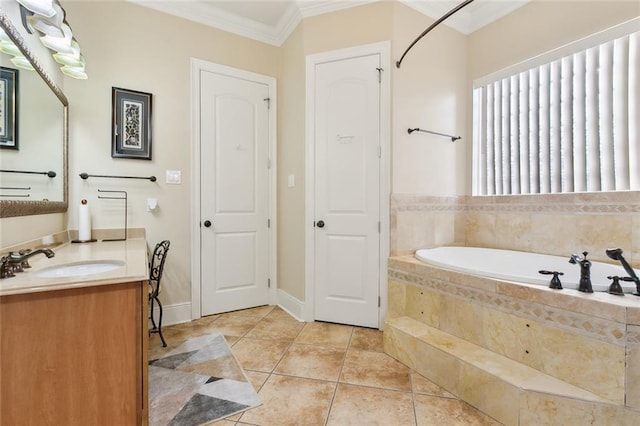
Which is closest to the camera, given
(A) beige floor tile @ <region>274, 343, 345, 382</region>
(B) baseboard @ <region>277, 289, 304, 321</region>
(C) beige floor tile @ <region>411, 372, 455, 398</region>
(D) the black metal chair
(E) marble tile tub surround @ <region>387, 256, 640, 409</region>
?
(E) marble tile tub surround @ <region>387, 256, 640, 409</region>

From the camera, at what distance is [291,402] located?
1460mm

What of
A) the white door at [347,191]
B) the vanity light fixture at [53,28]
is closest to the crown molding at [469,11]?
the white door at [347,191]

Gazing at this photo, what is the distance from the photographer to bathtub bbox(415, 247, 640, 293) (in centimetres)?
177

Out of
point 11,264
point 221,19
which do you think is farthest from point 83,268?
point 221,19

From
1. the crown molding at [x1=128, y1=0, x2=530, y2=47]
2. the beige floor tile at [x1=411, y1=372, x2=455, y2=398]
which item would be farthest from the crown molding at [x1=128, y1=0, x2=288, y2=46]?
the beige floor tile at [x1=411, y1=372, x2=455, y2=398]

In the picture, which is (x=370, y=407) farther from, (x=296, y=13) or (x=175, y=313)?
(x=296, y=13)

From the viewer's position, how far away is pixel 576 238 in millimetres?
2100

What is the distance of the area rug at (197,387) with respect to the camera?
1375 millimetres

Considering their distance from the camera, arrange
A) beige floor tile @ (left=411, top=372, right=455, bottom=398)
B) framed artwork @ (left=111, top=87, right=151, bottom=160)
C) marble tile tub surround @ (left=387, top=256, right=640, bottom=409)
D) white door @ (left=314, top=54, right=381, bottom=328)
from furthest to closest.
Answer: white door @ (left=314, top=54, right=381, bottom=328) → framed artwork @ (left=111, top=87, right=151, bottom=160) → beige floor tile @ (left=411, top=372, right=455, bottom=398) → marble tile tub surround @ (left=387, top=256, right=640, bottom=409)

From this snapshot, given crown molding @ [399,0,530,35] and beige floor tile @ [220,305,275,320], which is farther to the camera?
beige floor tile @ [220,305,275,320]

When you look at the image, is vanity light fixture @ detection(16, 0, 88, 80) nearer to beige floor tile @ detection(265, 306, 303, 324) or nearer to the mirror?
the mirror

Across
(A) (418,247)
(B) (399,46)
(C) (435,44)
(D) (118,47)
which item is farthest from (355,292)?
(D) (118,47)

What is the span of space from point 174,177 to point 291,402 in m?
1.93

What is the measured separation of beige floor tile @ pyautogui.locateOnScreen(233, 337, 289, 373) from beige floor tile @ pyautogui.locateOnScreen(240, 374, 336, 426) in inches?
5.7
